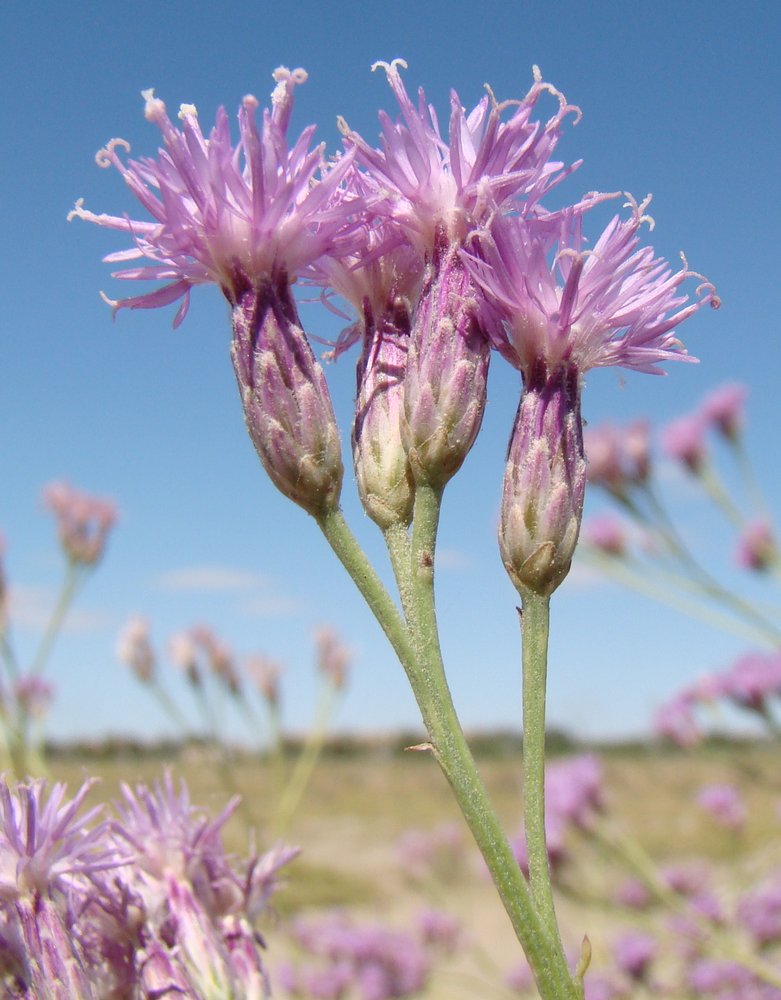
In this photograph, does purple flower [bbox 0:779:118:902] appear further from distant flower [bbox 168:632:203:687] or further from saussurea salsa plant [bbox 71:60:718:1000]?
distant flower [bbox 168:632:203:687]

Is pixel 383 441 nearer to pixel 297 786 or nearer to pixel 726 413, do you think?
pixel 297 786

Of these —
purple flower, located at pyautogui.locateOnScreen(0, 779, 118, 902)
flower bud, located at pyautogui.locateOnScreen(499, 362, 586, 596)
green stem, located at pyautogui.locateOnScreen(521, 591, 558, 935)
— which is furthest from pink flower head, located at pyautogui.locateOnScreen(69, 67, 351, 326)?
purple flower, located at pyautogui.locateOnScreen(0, 779, 118, 902)

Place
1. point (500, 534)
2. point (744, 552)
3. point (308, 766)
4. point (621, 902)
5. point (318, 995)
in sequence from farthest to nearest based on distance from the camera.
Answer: point (744, 552), point (621, 902), point (318, 995), point (308, 766), point (500, 534)

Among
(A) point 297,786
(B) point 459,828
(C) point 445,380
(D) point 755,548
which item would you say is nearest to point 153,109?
(C) point 445,380

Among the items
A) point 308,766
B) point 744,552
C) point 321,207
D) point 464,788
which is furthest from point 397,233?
point 744,552

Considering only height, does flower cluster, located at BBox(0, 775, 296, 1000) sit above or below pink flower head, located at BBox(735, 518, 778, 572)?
below

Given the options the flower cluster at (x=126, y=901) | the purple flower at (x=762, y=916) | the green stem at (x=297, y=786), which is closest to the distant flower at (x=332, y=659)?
the green stem at (x=297, y=786)

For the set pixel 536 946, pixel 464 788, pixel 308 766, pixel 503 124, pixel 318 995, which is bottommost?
pixel 318 995

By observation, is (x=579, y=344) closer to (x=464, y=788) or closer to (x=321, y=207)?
(x=321, y=207)
